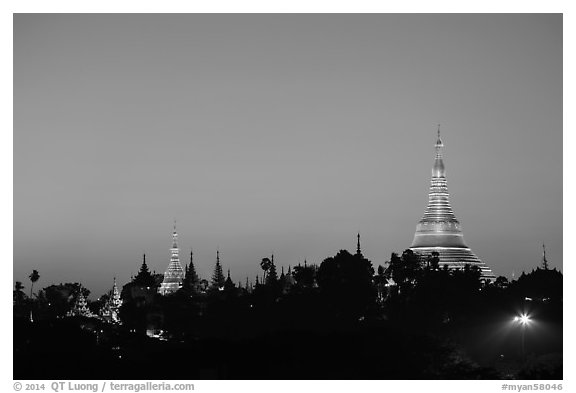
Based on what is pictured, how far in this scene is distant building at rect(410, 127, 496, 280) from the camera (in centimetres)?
15362

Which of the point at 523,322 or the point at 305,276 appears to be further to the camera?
the point at 305,276

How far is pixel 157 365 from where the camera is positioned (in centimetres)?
8275

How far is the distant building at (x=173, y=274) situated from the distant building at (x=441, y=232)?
29.4 meters

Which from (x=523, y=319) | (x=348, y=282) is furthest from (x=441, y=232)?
(x=523, y=319)

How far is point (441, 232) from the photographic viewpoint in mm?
157125

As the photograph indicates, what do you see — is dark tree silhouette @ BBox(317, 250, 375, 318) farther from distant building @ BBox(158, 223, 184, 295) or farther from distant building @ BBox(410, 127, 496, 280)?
distant building @ BBox(158, 223, 184, 295)

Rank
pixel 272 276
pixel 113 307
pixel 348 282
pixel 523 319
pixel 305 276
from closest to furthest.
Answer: pixel 523 319, pixel 348 282, pixel 305 276, pixel 272 276, pixel 113 307

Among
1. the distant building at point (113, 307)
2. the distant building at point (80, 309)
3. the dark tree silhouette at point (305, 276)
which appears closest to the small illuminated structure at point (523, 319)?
the dark tree silhouette at point (305, 276)

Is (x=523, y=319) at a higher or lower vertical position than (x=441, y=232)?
lower

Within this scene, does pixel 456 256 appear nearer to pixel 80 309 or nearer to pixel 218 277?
pixel 218 277

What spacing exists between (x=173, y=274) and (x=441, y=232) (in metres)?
35.8

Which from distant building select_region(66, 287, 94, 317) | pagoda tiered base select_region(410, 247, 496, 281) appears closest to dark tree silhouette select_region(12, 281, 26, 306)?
distant building select_region(66, 287, 94, 317)
